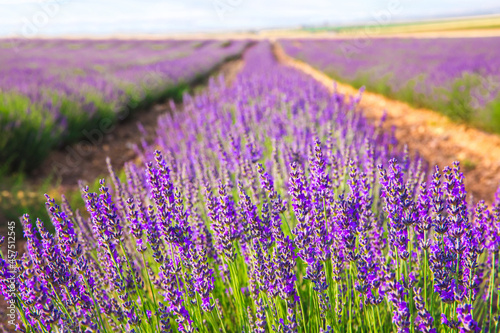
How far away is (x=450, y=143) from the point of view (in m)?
5.68

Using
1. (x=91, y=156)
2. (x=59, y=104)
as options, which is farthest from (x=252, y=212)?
(x=59, y=104)

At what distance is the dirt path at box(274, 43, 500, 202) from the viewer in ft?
14.1

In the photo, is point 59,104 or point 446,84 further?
point 446,84

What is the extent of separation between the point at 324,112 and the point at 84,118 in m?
4.31

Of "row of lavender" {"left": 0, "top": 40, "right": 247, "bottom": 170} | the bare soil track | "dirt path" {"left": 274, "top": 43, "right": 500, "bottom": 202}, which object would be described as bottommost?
the bare soil track

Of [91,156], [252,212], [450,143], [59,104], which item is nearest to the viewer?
[252,212]

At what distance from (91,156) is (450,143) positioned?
234 inches

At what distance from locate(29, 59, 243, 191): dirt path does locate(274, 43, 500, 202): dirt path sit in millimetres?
4208


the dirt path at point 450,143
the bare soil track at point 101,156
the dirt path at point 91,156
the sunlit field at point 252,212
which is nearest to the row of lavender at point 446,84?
the sunlit field at point 252,212

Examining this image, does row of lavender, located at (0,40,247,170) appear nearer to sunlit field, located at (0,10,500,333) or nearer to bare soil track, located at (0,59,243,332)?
sunlit field, located at (0,10,500,333)

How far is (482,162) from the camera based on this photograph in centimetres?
478

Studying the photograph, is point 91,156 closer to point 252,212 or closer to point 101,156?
point 101,156

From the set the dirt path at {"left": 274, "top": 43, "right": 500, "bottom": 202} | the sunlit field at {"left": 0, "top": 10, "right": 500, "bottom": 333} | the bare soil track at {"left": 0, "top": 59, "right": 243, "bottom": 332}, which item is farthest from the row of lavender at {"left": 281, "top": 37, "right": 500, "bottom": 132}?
the bare soil track at {"left": 0, "top": 59, "right": 243, "bottom": 332}

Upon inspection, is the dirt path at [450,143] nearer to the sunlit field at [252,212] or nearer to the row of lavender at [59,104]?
the sunlit field at [252,212]
